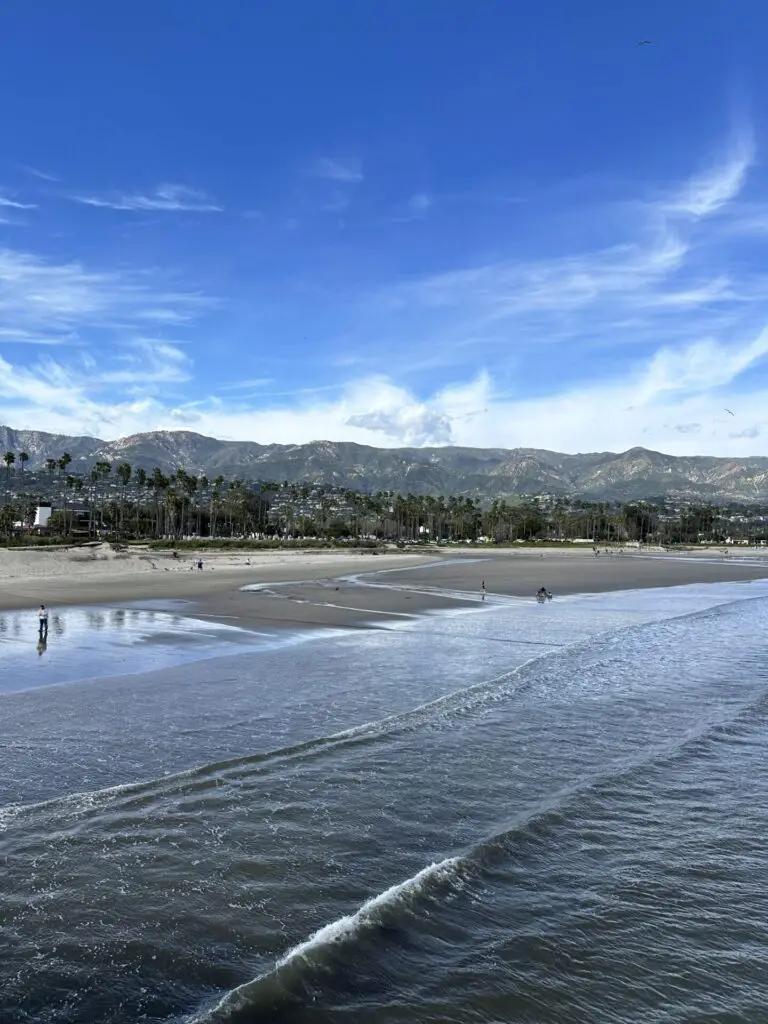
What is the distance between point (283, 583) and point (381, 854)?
46.1 metres

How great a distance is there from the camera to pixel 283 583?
2143 inches

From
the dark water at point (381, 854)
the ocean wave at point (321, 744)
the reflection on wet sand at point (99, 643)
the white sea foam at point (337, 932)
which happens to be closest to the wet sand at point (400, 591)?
the reflection on wet sand at point (99, 643)

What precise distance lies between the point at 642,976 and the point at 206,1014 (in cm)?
391

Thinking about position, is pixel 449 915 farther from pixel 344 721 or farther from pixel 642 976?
pixel 344 721

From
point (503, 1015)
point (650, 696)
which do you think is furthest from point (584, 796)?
point (650, 696)

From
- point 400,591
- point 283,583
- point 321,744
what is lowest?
point 283,583

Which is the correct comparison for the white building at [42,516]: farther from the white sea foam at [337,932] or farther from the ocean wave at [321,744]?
the white sea foam at [337,932]

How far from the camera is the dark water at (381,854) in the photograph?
21.3ft

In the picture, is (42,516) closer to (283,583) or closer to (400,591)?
(283,583)

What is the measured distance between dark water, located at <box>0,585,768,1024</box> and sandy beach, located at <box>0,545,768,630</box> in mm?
15571

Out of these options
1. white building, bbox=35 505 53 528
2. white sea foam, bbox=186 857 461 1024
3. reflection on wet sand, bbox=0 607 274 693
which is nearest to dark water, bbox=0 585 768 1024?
white sea foam, bbox=186 857 461 1024

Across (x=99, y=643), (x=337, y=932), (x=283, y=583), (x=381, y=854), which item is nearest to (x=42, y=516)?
(x=283, y=583)

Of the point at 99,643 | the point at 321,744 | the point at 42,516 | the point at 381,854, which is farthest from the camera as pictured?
the point at 42,516

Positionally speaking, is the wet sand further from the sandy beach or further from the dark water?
the dark water
